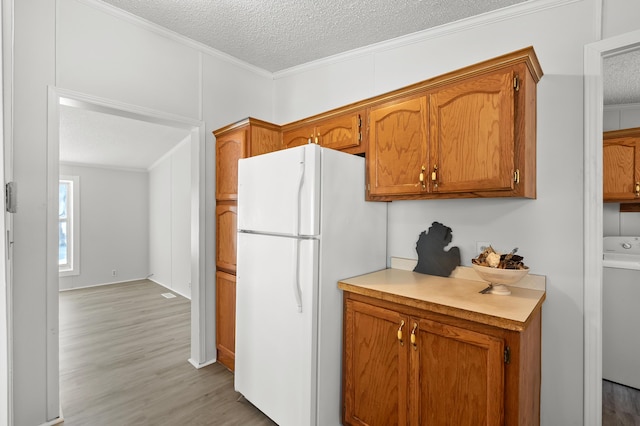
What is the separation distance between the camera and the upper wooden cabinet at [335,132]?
227 cm

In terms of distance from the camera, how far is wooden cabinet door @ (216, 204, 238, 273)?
2639mm

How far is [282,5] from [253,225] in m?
1.50

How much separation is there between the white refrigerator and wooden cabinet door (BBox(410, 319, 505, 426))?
1.71ft

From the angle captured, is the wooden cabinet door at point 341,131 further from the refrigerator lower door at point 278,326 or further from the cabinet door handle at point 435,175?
the refrigerator lower door at point 278,326

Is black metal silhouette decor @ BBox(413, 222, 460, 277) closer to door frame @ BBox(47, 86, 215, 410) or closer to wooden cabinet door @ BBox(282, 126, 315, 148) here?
wooden cabinet door @ BBox(282, 126, 315, 148)

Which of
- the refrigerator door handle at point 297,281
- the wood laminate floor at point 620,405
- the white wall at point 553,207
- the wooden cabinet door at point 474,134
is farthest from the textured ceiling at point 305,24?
the wood laminate floor at point 620,405

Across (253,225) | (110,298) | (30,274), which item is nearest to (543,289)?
(253,225)

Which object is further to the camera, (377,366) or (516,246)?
(516,246)

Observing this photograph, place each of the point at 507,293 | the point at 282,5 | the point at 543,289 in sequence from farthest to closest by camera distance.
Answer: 1. the point at 282,5
2. the point at 543,289
3. the point at 507,293

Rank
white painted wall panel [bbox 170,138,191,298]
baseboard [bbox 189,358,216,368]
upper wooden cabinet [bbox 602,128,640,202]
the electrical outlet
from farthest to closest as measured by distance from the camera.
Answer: white painted wall panel [bbox 170,138,191,298], upper wooden cabinet [bbox 602,128,640,202], baseboard [bbox 189,358,216,368], the electrical outlet

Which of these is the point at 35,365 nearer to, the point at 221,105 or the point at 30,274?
the point at 30,274

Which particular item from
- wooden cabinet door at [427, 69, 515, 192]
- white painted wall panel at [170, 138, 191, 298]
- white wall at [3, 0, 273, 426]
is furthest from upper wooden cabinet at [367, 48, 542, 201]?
white painted wall panel at [170, 138, 191, 298]

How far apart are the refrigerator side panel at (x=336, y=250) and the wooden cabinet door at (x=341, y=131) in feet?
0.76

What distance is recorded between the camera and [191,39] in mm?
2648
